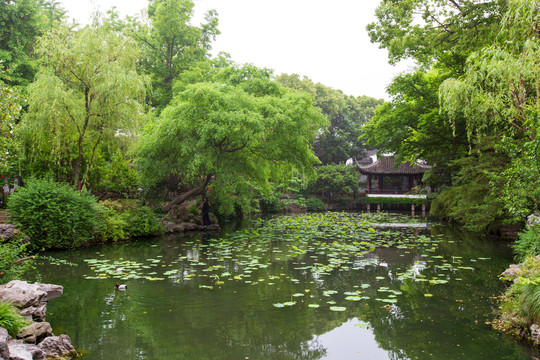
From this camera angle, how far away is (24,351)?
301 centimetres

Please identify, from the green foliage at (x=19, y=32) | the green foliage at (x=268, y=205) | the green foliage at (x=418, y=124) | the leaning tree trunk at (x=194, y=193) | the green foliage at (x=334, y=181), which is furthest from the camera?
the green foliage at (x=334, y=181)

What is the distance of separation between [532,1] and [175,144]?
9.37 metres

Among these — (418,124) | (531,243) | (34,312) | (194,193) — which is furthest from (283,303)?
(418,124)

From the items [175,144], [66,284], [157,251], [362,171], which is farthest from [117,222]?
[362,171]

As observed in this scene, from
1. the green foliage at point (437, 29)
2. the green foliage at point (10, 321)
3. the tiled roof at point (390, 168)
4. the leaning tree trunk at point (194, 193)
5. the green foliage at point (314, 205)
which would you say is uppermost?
the green foliage at point (437, 29)

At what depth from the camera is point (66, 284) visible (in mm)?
6121

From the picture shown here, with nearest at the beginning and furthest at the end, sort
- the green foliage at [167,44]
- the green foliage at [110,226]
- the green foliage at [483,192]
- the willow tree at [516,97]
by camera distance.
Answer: the willow tree at [516,97] → the green foliage at [483,192] → the green foliage at [110,226] → the green foliage at [167,44]

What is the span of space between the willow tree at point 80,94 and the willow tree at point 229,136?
48.3 inches

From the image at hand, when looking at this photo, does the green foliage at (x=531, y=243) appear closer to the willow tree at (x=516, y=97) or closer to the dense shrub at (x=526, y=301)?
the willow tree at (x=516, y=97)

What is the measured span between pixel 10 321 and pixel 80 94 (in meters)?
8.84

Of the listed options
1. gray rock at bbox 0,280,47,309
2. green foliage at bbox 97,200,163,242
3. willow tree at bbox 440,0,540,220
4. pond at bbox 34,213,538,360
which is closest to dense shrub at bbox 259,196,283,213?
green foliage at bbox 97,200,163,242

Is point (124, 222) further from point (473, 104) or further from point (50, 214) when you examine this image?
point (473, 104)

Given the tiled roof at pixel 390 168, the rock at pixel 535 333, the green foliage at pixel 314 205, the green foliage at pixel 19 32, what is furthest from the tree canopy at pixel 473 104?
the green foliage at pixel 19 32

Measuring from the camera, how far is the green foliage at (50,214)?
870 centimetres
